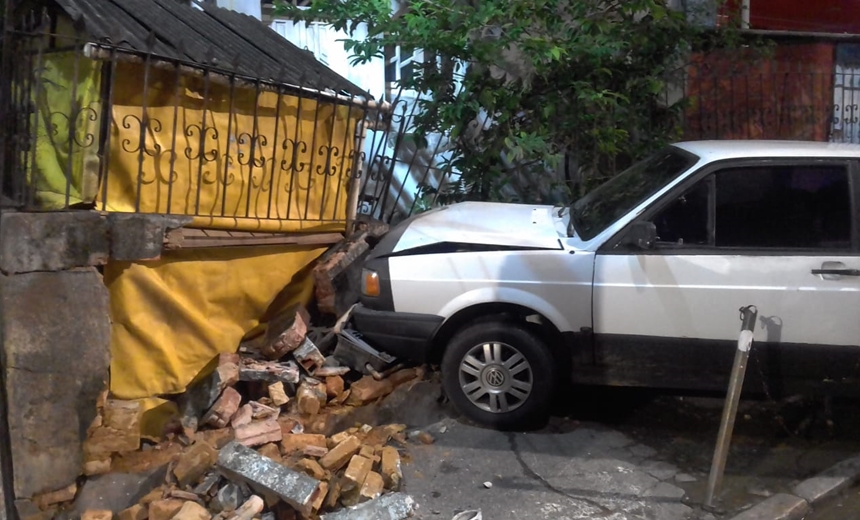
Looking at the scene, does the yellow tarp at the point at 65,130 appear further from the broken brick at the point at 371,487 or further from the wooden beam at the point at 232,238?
the broken brick at the point at 371,487

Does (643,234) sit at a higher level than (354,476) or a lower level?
higher

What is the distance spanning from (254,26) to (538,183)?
9.98 ft

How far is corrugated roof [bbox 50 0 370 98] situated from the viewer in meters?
4.20

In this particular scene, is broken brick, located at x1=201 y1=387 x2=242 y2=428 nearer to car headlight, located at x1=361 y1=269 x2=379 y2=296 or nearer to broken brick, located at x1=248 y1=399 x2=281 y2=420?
broken brick, located at x1=248 y1=399 x2=281 y2=420

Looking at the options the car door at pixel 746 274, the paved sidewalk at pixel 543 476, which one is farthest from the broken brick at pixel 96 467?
the car door at pixel 746 274

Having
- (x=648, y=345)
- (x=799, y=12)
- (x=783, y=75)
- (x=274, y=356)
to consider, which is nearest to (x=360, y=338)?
(x=274, y=356)

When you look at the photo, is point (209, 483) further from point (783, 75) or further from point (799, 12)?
Answer: point (799, 12)

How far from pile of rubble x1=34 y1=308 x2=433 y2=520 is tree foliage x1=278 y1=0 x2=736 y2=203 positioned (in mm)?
2243

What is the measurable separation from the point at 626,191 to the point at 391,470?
233cm

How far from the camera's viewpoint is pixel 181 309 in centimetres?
459

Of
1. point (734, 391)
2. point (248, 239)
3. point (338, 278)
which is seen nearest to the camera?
point (734, 391)

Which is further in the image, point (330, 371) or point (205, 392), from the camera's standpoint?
point (330, 371)

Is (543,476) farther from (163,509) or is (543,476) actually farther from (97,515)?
(97,515)

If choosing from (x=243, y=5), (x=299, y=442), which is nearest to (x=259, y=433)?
(x=299, y=442)
